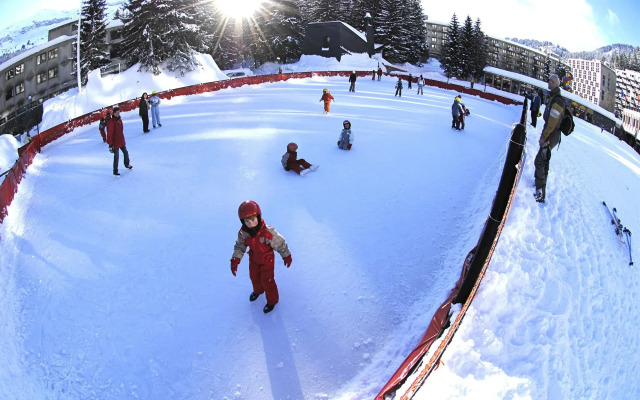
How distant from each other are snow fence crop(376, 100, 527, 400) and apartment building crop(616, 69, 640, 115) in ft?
571

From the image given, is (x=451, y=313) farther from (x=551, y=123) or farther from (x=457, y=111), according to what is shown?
(x=457, y=111)

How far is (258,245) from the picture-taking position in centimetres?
435

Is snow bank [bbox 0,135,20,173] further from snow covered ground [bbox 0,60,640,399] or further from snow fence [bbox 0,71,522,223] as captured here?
snow covered ground [bbox 0,60,640,399]

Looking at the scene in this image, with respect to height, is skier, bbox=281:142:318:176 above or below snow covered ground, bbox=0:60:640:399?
above

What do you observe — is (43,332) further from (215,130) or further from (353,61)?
(353,61)

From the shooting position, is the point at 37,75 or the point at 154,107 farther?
the point at 37,75

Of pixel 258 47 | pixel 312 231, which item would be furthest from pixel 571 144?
pixel 258 47

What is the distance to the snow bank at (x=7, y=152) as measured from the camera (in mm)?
13130

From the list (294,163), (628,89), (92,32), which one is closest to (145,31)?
(92,32)

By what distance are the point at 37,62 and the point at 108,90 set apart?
1988 cm

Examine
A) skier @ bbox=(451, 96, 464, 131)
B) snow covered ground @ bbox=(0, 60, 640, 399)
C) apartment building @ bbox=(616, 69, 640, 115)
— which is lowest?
snow covered ground @ bbox=(0, 60, 640, 399)

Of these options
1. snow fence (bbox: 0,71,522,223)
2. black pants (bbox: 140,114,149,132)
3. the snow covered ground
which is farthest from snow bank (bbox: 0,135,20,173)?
black pants (bbox: 140,114,149,132)

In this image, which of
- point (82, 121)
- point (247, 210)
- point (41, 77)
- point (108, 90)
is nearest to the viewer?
point (247, 210)

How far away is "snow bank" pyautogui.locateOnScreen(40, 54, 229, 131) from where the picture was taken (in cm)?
2566
